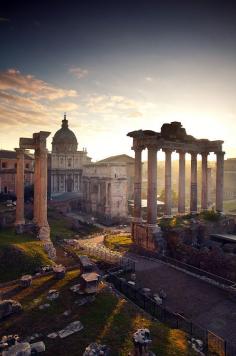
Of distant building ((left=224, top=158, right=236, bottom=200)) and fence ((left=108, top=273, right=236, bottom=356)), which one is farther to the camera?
distant building ((left=224, top=158, right=236, bottom=200))

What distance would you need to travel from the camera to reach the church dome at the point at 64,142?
231 ft

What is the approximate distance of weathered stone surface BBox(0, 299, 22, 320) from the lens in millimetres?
12562

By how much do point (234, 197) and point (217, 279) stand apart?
7112 cm

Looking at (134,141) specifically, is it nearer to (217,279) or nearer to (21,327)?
(217,279)

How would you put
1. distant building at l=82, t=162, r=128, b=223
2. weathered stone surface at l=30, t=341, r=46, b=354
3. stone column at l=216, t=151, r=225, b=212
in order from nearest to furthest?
weathered stone surface at l=30, t=341, r=46, b=354 → stone column at l=216, t=151, r=225, b=212 → distant building at l=82, t=162, r=128, b=223

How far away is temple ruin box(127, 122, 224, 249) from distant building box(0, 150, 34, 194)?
35358mm

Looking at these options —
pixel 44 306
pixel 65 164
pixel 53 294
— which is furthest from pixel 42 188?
pixel 65 164

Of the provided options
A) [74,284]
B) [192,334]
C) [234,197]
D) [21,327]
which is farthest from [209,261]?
[234,197]

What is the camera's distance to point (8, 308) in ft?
41.8

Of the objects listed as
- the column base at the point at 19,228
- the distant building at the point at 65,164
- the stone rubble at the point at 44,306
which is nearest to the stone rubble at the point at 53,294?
the stone rubble at the point at 44,306

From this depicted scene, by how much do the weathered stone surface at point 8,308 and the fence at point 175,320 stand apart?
6623mm

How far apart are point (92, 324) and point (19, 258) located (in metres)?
9.94

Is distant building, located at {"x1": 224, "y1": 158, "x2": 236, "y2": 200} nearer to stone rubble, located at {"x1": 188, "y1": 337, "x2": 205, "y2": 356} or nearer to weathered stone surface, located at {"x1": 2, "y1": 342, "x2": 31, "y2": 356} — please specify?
stone rubble, located at {"x1": 188, "y1": 337, "x2": 205, "y2": 356}

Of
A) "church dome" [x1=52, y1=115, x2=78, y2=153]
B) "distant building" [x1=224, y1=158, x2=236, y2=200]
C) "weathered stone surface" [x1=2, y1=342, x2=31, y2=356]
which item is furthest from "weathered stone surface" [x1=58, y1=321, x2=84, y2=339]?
"distant building" [x1=224, y1=158, x2=236, y2=200]
